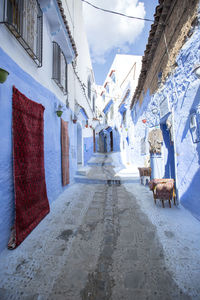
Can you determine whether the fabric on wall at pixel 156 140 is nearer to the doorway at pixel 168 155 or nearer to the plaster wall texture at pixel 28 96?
the doorway at pixel 168 155

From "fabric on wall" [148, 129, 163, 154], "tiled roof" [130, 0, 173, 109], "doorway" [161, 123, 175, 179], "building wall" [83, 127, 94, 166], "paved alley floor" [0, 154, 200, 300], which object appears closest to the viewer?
"paved alley floor" [0, 154, 200, 300]

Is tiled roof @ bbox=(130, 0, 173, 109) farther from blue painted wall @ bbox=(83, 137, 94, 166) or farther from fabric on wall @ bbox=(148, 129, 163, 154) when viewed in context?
blue painted wall @ bbox=(83, 137, 94, 166)

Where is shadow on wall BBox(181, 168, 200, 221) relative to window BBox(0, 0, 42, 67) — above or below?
below

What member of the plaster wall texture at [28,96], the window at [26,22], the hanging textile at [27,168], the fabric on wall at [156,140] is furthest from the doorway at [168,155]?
the window at [26,22]

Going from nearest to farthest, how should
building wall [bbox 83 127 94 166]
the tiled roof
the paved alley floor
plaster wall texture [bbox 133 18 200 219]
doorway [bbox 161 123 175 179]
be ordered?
the paved alley floor < plaster wall texture [bbox 133 18 200 219] < the tiled roof < doorway [bbox 161 123 175 179] < building wall [bbox 83 127 94 166]

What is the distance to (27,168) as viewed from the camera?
2.77 metres

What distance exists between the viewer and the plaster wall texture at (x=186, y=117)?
284cm

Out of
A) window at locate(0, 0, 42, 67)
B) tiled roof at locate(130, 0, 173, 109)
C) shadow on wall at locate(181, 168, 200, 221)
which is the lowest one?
shadow on wall at locate(181, 168, 200, 221)

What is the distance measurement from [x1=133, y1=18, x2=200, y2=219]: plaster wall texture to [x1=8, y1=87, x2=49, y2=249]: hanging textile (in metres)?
3.29

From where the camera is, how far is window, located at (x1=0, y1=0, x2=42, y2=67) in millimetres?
2441

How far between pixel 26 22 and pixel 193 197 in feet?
16.4

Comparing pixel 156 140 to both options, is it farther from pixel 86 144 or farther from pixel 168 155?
pixel 86 144

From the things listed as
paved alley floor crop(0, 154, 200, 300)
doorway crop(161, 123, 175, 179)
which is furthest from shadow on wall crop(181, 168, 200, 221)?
doorway crop(161, 123, 175, 179)

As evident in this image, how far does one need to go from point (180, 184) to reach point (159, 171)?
1.36 meters
